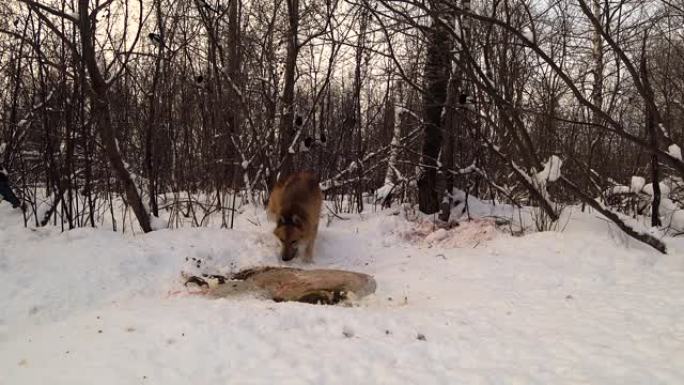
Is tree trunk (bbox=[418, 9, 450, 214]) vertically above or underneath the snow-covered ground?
above

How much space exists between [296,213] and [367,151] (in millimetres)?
6130

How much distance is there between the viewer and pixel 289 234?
716 centimetres

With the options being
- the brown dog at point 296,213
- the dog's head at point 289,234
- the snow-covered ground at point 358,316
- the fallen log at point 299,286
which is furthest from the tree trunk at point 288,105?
the fallen log at point 299,286

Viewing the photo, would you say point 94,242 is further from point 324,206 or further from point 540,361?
point 540,361

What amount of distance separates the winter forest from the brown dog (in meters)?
0.31

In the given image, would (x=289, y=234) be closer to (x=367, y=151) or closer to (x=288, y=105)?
(x=288, y=105)

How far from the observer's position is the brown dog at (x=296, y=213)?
283 inches

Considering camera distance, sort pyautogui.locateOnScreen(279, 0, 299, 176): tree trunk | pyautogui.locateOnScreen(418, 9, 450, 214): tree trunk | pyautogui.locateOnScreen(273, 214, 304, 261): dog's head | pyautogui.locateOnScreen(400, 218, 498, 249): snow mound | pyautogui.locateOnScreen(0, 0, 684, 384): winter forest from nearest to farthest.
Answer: pyautogui.locateOnScreen(0, 0, 684, 384): winter forest → pyautogui.locateOnScreen(273, 214, 304, 261): dog's head → pyautogui.locateOnScreen(400, 218, 498, 249): snow mound → pyautogui.locateOnScreen(418, 9, 450, 214): tree trunk → pyautogui.locateOnScreen(279, 0, 299, 176): tree trunk

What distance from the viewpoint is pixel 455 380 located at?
11.5 feet

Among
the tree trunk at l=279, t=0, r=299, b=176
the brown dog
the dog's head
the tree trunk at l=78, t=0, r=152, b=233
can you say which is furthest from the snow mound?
the tree trunk at l=78, t=0, r=152, b=233

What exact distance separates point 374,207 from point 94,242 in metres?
5.41

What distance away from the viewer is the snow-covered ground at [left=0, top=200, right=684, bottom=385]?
11.9ft

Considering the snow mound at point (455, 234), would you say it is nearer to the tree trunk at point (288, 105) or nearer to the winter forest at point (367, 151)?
the winter forest at point (367, 151)

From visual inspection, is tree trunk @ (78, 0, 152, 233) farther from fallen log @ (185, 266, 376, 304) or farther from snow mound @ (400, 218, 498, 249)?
snow mound @ (400, 218, 498, 249)
